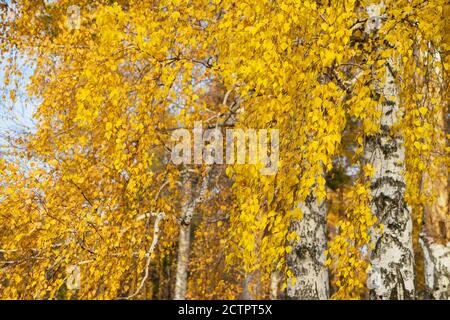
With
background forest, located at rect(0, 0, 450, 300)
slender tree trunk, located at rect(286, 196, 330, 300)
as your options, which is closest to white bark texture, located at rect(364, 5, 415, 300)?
background forest, located at rect(0, 0, 450, 300)

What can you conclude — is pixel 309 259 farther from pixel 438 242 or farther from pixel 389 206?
pixel 438 242

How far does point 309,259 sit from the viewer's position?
4.92 metres

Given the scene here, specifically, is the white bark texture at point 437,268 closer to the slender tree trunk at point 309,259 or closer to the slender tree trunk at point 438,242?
the slender tree trunk at point 438,242

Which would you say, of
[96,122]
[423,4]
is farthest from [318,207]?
[96,122]

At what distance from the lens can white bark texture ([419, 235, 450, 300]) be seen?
577 centimetres

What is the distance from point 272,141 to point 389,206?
113cm

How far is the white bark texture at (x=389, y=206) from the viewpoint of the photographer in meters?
3.96

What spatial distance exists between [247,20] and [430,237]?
393 cm

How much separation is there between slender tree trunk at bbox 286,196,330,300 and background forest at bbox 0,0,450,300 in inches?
0.6

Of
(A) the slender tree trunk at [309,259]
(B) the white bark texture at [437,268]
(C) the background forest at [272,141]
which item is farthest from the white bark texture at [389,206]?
(B) the white bark texture at [437,268]

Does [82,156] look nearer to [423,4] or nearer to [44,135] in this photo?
[44,135]

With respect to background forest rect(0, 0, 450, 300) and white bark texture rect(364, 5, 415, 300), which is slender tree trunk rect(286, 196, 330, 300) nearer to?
background forest rect(0, 0, 450, 300)

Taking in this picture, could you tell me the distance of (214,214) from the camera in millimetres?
10008
